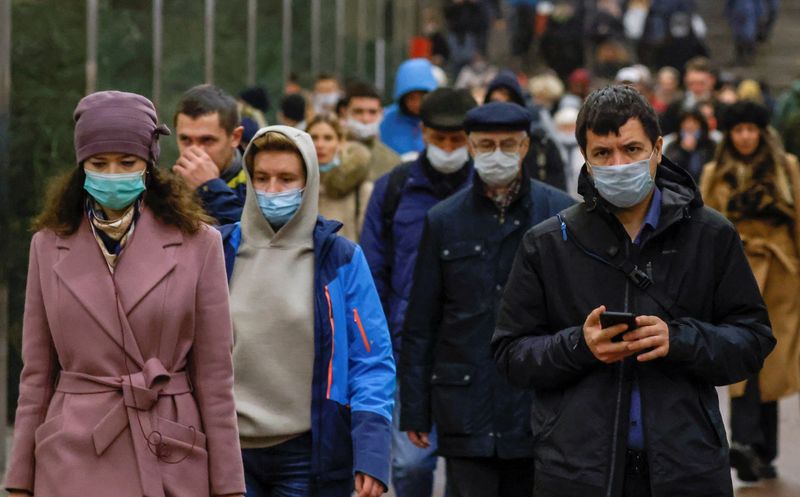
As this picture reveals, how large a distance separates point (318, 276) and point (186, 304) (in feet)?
Answer: 2.95

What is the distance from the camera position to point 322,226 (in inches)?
227

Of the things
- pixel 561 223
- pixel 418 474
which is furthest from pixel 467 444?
pixel 561 223

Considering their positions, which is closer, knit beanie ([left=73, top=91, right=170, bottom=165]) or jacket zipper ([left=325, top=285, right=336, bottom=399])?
knit beanie ([left=73, top=91, right=170, bottom=165])

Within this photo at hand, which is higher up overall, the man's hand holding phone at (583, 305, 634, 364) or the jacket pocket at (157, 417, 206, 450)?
the man's hand holding phone at (583, 305, 634, 364)

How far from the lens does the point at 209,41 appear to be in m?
14.2

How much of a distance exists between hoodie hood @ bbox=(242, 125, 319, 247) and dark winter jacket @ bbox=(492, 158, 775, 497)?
87 cm

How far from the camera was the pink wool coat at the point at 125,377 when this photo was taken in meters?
4.65

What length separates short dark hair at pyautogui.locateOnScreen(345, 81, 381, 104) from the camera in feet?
41.0

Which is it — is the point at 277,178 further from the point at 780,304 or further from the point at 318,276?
the point at 780,304

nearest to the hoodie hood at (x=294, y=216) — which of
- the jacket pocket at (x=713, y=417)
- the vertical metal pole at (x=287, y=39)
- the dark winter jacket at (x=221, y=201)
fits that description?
the dark winter jacket at (x=221, y=201)

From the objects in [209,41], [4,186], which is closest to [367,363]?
[4,186]

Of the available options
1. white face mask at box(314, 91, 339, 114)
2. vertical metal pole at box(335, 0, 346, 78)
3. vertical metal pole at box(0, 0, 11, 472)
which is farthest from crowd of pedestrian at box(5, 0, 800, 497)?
vertical metal pole at box(335, 0, 346, 78)

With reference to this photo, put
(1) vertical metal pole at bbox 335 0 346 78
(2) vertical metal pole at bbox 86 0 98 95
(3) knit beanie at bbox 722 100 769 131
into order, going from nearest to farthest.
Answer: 1. (3) knit beanie at bbox 722 100 769 131
2. (2) vertical metal pole at bbox 86 0 98 95
3. (1) vertical metal pole at bbox 335 0 346 78

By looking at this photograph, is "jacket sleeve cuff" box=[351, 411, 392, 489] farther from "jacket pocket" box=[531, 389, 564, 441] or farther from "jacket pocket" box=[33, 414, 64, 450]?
"jacket pocket" box=[33, 414, 64, 450]
